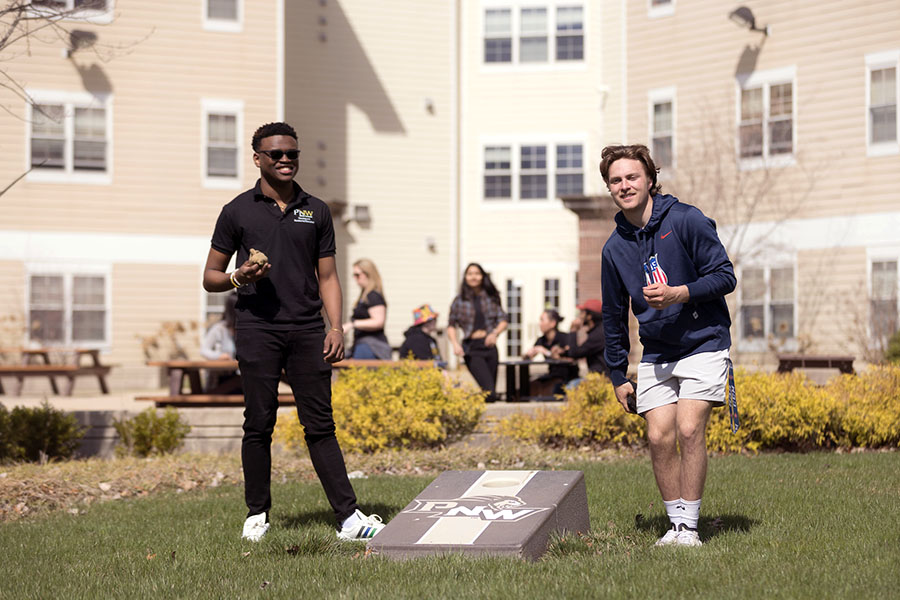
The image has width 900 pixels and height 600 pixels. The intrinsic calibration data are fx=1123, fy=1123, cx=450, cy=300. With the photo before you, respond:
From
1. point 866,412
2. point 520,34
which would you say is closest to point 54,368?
point 866,412

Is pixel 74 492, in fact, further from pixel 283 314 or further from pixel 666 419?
pixel 666 419

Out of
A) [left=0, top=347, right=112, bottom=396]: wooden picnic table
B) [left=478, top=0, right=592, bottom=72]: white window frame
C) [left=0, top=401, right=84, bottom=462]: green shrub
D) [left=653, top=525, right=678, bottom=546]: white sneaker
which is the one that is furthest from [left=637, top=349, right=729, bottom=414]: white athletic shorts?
[left=478, top=0, right=592, bottom=72]: white window frame

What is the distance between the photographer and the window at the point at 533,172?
27219 mm

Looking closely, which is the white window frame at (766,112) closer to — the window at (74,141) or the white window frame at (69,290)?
the window at (74,141)

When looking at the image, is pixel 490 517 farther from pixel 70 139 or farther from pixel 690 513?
pixel 70 139

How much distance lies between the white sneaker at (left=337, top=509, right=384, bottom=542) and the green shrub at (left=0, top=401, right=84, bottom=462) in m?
5.18

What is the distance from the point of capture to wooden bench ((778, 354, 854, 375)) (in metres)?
14.6

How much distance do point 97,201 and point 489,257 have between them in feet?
30.3

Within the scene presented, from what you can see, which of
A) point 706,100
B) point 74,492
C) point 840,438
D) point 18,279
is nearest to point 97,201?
point 18,279

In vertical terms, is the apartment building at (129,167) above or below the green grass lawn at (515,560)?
above

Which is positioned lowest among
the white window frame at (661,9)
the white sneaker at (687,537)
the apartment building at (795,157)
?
the white sneaker at (687,537)

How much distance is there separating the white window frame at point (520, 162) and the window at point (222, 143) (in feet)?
21.1

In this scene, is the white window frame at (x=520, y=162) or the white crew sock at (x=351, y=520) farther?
the white window frame at (x=520, y=162)

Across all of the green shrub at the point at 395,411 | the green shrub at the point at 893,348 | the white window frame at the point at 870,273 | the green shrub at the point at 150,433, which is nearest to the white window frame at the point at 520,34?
the white window frame at the point at 870,273
